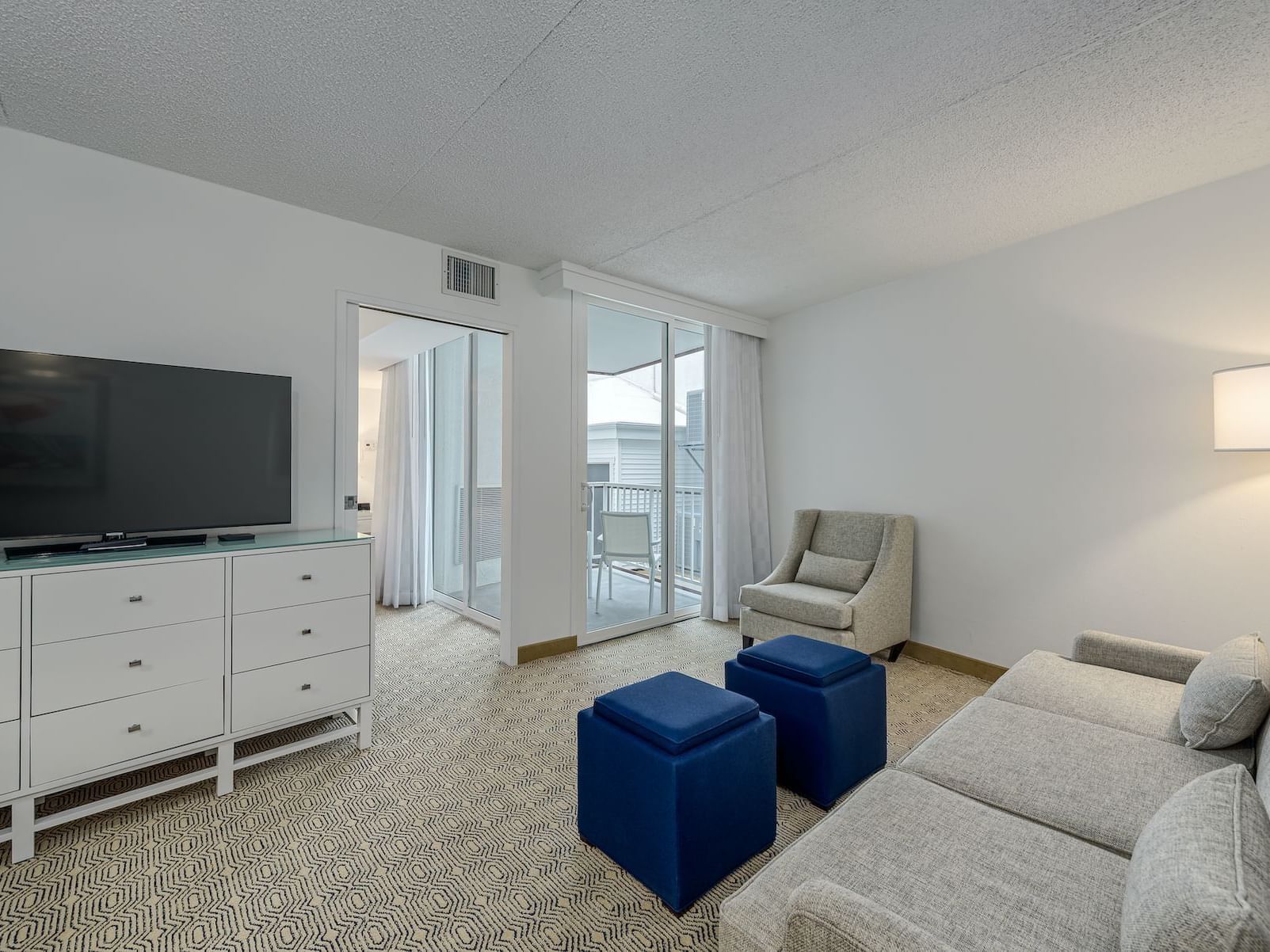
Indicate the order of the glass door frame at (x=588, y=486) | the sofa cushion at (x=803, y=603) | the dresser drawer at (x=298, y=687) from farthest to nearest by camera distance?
the glass door frame at (x=588, y=486), the sofa cushion at (x=803, y=603), the dresser drawer at (x=298, y=687)

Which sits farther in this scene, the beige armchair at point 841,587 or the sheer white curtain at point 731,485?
the sheer white curtain at point 731,485

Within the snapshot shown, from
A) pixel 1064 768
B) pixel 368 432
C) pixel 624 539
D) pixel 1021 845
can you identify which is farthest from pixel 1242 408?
pixel 368 432

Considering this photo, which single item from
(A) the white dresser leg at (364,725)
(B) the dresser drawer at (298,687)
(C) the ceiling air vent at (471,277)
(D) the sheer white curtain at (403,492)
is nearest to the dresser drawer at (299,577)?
(B) the dresser drawer at (298,687)

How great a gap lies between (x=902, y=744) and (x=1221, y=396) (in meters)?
1.89

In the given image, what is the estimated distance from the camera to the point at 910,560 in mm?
3580

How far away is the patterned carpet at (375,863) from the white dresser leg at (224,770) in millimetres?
60

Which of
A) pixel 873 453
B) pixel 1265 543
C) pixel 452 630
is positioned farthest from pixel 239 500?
pixel 1265 543

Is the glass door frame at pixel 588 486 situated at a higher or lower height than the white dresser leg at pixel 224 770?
higher

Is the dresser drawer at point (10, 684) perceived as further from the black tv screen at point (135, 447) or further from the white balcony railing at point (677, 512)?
the white balcony railing at point (677, 512)

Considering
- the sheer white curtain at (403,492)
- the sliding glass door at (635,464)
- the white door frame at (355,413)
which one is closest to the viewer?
the white door frame at (355,413)

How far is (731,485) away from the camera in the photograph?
→ 438 centimetres

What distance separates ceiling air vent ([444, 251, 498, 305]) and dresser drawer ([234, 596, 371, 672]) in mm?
1787

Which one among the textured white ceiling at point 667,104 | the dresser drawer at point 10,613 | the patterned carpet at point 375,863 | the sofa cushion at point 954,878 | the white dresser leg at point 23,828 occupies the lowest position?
the patterned carpet at point 375,863

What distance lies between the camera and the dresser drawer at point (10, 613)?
5.65 ft
